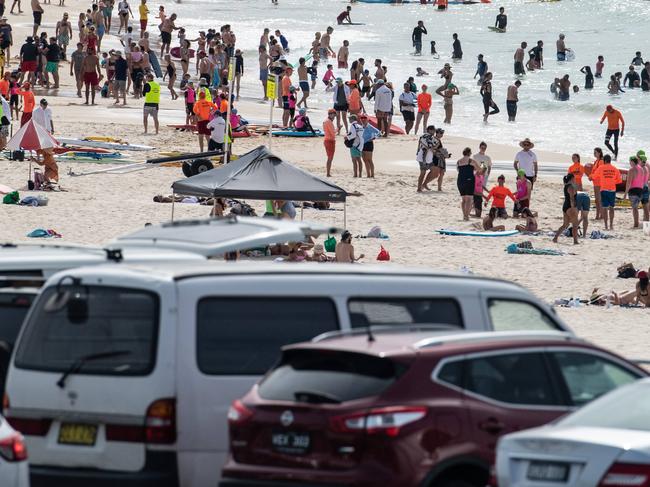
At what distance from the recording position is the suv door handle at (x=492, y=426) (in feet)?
22.3

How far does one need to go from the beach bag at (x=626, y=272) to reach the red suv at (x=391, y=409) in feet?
45.8

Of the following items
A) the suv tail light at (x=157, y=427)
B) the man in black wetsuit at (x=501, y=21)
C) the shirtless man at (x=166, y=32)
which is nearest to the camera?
the suv tail light at (x=157, y=427)

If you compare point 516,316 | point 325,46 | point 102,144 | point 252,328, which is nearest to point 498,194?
point 102,144

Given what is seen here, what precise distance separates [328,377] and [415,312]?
4.27 ft

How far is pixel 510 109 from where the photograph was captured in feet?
148

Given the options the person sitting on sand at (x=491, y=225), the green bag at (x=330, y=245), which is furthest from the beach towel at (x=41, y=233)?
the person sitting on sand at (x=491, y=225)

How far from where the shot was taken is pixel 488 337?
278 inches

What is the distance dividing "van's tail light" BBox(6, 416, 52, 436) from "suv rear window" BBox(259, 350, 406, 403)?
1.37 meters

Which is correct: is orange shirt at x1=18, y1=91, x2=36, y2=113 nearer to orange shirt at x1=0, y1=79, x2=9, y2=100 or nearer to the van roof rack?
orange shirt at x1=0, y1=79, x2=9, y2=100

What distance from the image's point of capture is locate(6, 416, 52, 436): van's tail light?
7.57 metres

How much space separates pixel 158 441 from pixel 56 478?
626 millimetres

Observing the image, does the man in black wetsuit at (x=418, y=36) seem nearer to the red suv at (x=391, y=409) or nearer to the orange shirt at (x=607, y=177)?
the orange shirt at (x=607, y=177)

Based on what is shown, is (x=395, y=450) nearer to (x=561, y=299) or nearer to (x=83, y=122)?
(x=561, y=299)

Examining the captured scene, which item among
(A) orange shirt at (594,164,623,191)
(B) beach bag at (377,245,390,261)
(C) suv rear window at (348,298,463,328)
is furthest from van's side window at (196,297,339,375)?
(A) orange shirt at (594,164,623,191)
